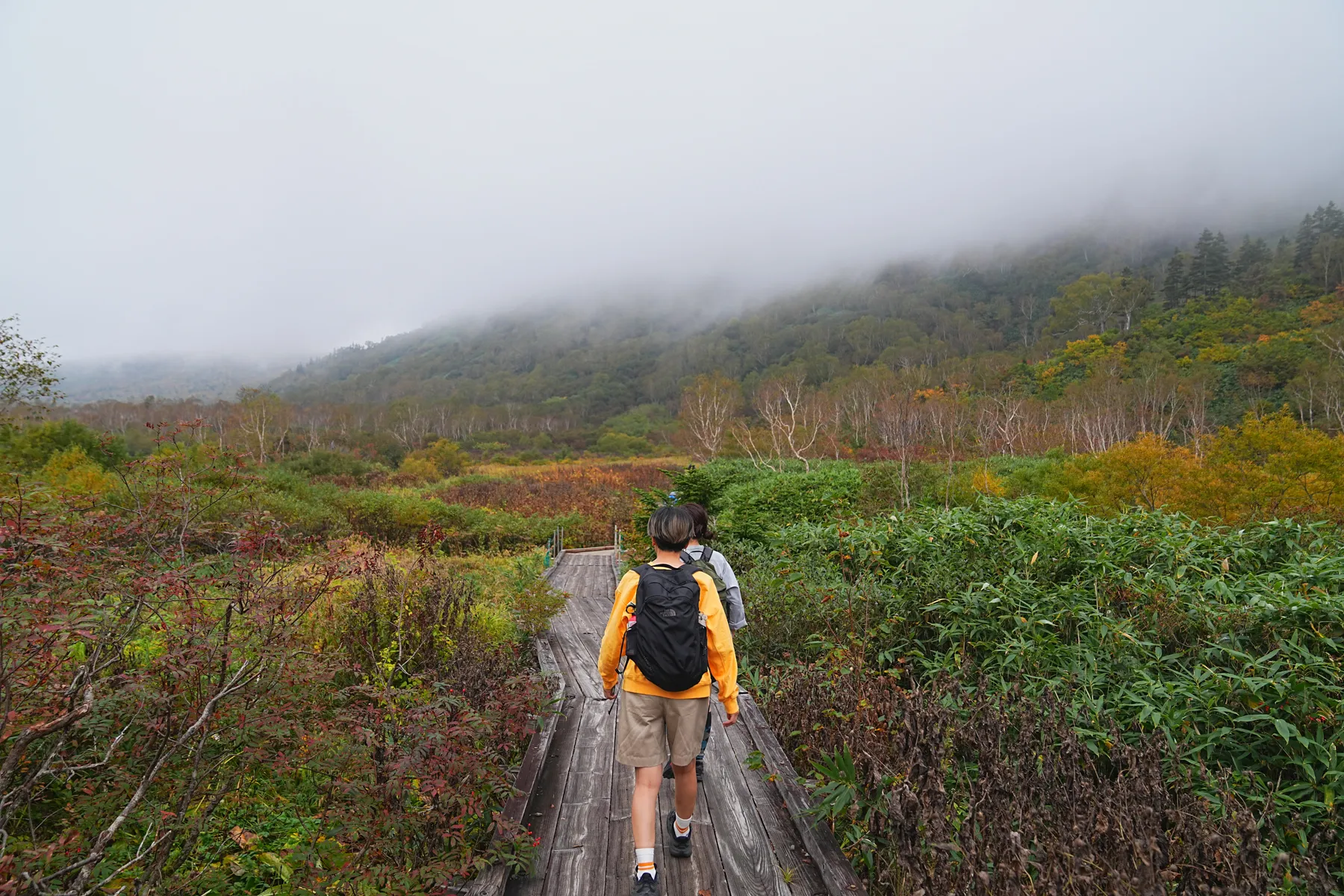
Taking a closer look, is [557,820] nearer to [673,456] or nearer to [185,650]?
[185,650]

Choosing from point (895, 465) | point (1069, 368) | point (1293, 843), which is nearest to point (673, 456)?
point (895, 465)

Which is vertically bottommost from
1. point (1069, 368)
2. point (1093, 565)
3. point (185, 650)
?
point (1069, 368)

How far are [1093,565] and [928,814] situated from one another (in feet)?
11.0

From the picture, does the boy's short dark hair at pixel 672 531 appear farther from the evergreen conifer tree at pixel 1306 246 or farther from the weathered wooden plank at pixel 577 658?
the evergreen conifer tree at pixel 1306 246

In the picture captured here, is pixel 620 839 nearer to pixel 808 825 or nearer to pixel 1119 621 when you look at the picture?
pixel 808 825

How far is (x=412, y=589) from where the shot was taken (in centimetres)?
554

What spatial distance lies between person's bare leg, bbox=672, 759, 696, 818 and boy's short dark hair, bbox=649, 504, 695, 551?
0.94 metres

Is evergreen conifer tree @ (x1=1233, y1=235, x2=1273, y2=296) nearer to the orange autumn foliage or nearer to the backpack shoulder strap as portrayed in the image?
the orange autumn foliage

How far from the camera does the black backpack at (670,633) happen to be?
2.26m

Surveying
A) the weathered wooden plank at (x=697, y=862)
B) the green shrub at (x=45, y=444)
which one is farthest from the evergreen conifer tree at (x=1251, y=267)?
the green shrub at (x=45, y=444)

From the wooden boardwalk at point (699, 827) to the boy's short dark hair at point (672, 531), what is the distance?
4.78 feet

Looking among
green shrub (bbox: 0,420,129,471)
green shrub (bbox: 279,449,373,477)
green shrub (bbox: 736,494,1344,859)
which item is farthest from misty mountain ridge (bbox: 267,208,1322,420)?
green shrub (bbox: 736,494,1344,859)

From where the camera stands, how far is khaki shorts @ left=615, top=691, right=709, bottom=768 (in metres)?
2.38

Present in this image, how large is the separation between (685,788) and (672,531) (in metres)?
1.17
